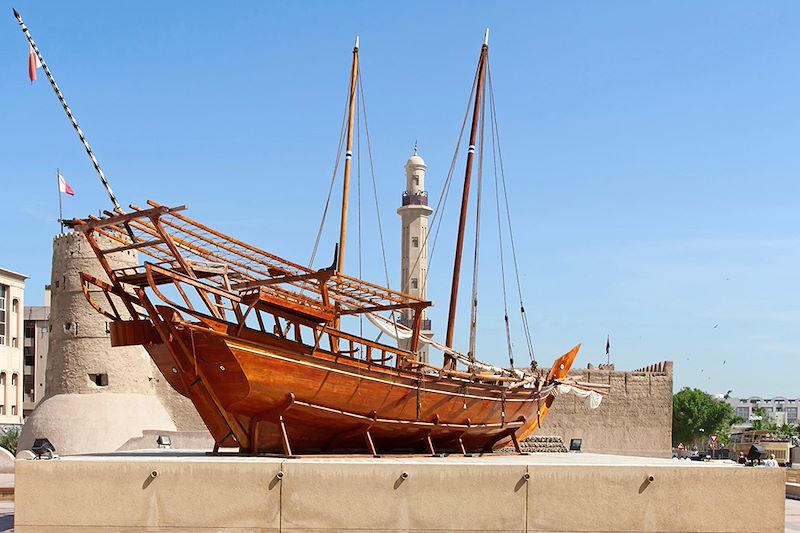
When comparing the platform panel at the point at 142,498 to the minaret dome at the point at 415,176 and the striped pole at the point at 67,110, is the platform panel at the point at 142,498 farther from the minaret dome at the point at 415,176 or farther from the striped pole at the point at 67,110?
the minaret dome at the point at 415,176

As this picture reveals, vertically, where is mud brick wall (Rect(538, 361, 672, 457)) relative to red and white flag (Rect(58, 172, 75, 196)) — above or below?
below

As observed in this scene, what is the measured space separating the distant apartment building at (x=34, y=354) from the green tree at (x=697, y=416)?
38.7m

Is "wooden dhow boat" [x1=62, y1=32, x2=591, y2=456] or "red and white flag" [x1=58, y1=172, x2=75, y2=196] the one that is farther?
"red and white flag" [x1=58, y1=172, x2=75, y2=196]

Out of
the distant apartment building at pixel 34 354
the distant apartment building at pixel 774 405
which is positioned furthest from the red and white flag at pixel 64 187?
the distant apartment building at pixel 774 405

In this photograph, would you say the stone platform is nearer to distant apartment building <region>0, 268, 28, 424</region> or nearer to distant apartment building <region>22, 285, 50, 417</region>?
distant apartment building <region>0, 268, 28, 424</region>

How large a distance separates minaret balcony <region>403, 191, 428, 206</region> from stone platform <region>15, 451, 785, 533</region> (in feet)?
120

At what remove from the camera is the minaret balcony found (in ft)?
160

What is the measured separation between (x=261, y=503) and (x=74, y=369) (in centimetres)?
1874

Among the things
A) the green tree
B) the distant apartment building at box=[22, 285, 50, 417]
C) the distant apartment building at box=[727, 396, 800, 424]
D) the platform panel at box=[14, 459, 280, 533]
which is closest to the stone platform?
the platform panel at box=[14, 459, 280, 533]

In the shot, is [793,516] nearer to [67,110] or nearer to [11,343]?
[67,110]

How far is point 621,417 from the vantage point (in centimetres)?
3291

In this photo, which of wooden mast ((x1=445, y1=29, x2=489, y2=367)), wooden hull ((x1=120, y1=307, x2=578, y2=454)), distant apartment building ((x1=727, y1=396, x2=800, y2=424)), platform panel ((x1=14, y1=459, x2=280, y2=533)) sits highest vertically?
wooden mast ((x1=445, y1=29, x2=489, y2=367))

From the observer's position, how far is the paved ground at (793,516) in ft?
50.1

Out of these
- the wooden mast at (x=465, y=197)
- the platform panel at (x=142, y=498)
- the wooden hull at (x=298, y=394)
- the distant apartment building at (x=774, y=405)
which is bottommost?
the distant apartment building at (x=774, y=405)
